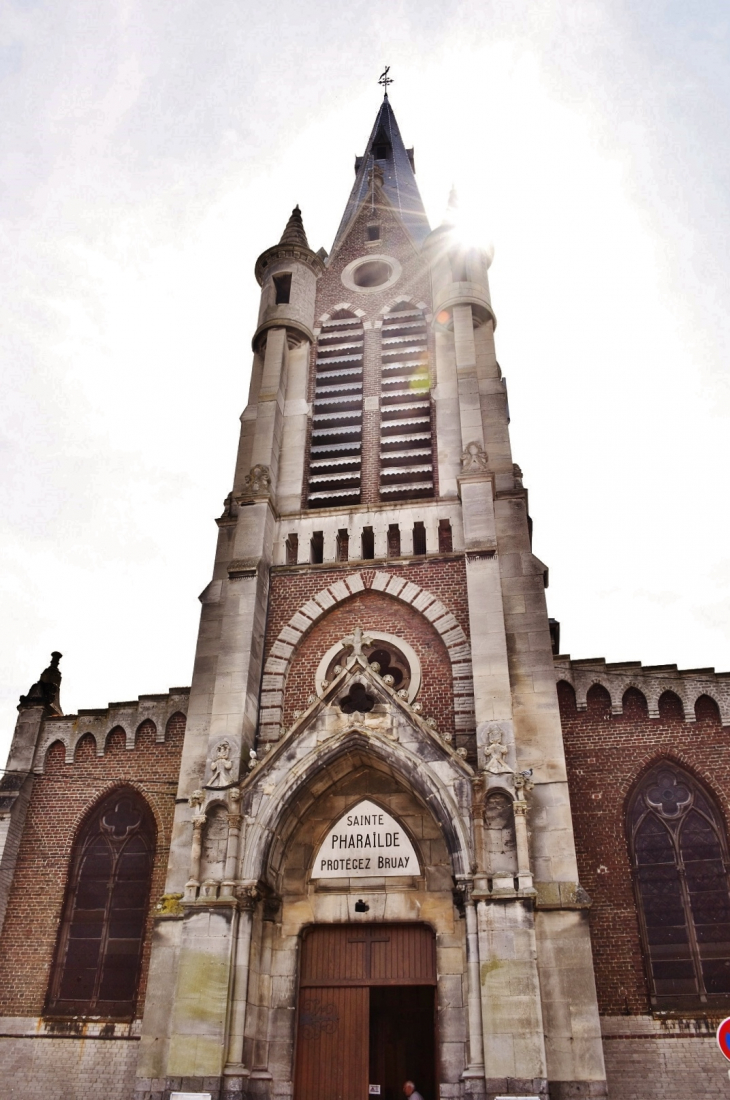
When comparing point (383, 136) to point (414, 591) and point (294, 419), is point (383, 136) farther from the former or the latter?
point (414, 591)

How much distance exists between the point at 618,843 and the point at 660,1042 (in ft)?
10.9

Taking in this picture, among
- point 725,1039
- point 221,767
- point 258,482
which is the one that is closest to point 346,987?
point 221,767

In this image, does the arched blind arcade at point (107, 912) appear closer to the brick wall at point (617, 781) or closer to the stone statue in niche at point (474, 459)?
the brick wall at point (617, 781)

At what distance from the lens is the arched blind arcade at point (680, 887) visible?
50.5ft

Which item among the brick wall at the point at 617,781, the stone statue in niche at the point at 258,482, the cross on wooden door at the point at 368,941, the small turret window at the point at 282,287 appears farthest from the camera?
the small turret window at the point at 282,287

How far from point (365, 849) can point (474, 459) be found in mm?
8350

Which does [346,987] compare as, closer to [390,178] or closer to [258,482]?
[258,482]

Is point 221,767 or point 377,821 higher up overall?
point 221,767

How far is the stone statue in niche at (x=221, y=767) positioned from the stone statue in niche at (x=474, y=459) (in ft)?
25.1

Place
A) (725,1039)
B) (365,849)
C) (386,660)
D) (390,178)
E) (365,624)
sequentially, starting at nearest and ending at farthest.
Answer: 1. (725,1039)
2. (365,849)
3. (386,660)
4. (365,624)
5. (390,178)

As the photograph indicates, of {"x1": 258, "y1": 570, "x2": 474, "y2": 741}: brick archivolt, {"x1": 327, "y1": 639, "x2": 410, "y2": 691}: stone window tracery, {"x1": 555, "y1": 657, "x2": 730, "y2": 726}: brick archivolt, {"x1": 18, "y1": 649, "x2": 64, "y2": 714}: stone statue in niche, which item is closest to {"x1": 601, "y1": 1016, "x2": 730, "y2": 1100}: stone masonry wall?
{"x1": 555, "y1": 657, "x2": 730, "y2": 726}: brick archivolt

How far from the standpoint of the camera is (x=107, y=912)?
1792cm

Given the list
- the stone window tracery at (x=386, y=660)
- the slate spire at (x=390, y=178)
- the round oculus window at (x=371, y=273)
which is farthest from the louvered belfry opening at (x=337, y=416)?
the slate spire at (x=390, y=178)

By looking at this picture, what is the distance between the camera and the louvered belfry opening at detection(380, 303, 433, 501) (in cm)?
2028
